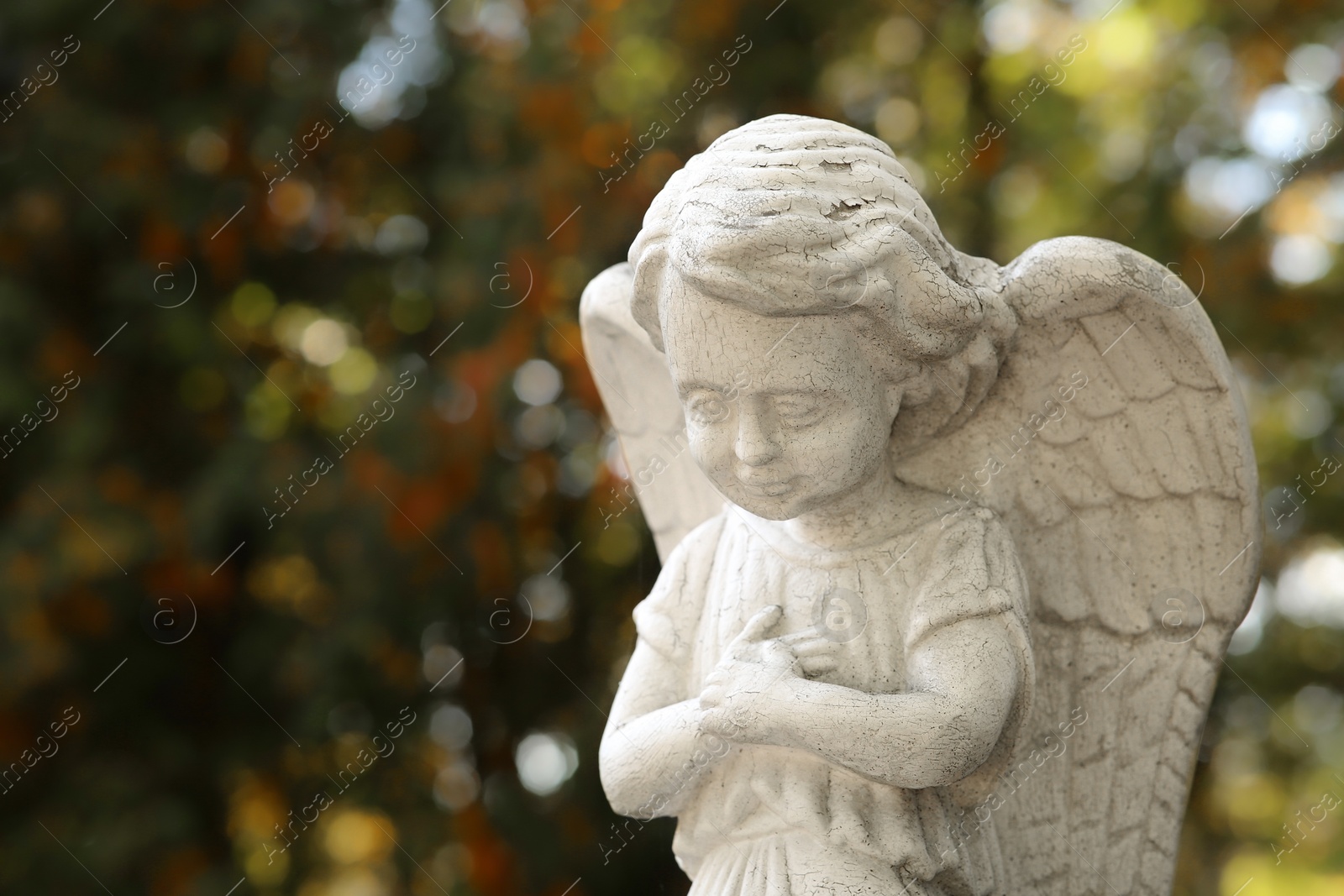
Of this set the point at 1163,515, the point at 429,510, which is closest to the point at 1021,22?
the point at 429,510

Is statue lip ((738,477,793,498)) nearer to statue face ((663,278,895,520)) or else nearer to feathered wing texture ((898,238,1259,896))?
statue face ((663,278,895,520))

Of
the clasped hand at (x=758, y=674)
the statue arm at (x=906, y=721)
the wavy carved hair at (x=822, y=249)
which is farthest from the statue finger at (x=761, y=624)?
the wavy carved hair at (x=822, y=249)

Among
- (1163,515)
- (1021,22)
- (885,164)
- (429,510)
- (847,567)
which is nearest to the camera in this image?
(885,164)

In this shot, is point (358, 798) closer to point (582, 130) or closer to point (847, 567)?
point (582, 130)

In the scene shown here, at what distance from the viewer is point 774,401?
69.6 inches

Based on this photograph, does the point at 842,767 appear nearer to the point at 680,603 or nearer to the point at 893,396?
the point at 680,603

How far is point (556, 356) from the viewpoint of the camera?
13.9ft

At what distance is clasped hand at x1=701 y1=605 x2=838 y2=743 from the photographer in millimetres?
1773

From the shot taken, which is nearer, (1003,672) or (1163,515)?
(1003,672)

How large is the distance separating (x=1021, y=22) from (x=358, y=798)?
3358 mm

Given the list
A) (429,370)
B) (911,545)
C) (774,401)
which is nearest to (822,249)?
(774,401)

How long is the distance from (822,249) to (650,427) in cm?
77

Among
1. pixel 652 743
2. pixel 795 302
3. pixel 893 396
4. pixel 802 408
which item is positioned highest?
pixel 795 302

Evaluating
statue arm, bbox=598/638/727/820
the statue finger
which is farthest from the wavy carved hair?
statue arm, bbox=598/638/727/820
